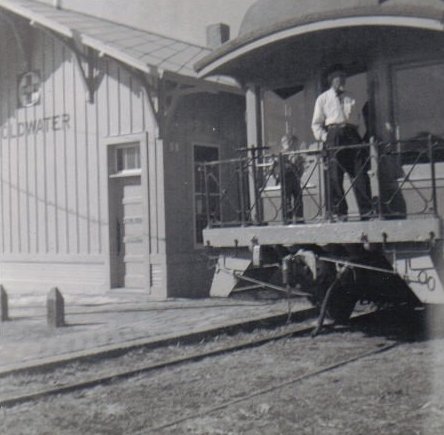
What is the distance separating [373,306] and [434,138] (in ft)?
12.5

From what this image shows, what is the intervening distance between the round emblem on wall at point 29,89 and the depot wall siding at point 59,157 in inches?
5.2

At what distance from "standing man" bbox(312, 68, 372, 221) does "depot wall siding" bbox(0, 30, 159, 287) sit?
4758 millimetres

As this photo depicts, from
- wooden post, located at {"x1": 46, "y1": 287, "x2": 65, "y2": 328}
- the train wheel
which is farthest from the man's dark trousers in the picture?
wooden post, located at {"x1": 46, "y1": 287, "x2": 65, "y2": 328}

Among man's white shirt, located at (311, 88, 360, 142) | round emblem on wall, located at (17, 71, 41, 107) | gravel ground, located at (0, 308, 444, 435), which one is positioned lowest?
gravel ground, located at (0, 308, 444, 435)

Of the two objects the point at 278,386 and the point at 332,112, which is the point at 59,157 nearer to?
the point at 332,112

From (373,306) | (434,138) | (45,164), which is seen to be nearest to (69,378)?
(434,138)

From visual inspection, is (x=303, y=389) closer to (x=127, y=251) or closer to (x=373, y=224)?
(x=373, y=224)

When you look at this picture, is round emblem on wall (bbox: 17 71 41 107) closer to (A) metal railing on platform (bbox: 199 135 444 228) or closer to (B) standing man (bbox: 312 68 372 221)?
(A) metal railing on platform (bbox: 199 135 444 228)

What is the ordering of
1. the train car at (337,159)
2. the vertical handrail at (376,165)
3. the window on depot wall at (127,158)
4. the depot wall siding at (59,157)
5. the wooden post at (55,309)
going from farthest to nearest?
the depot wall siding at (59,157)
the window on depot wall at (127,158)
the wooden post at (55,309)
the vertical handrail at (376,165)
the train car at (337,159)

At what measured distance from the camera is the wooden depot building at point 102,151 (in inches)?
495

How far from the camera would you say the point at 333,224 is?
7.73 meters

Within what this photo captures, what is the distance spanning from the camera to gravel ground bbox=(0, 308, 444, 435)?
5.12 meters

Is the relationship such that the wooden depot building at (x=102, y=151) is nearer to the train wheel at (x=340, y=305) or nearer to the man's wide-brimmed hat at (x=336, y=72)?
the train wheel at (x=340, y=305)

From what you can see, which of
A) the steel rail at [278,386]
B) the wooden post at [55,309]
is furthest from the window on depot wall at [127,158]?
the steel rail at [278,386]
